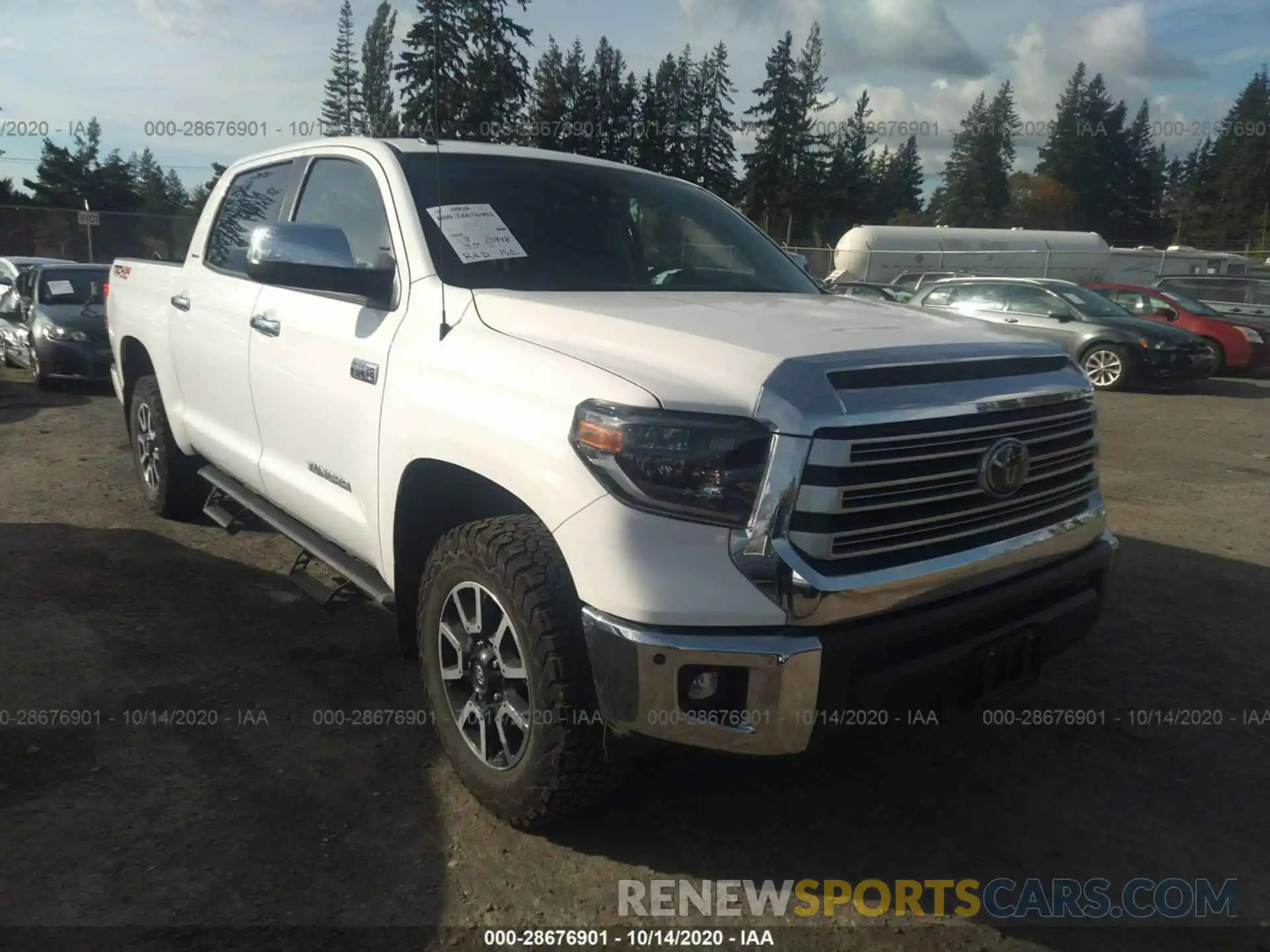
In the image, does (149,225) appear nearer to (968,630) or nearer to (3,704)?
(3,704)

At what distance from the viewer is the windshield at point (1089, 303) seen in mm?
14000

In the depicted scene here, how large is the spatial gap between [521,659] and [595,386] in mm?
758

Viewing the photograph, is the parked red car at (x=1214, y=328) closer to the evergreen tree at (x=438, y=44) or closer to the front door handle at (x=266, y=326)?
the evergreen tree at (x=438, y=44)

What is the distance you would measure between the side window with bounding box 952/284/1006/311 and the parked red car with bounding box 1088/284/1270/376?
2.35 metres

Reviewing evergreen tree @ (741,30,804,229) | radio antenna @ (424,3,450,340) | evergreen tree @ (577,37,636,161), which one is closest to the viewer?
radio antenna @ (424,3,450,340)

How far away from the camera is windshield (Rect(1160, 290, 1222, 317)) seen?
15.6 m

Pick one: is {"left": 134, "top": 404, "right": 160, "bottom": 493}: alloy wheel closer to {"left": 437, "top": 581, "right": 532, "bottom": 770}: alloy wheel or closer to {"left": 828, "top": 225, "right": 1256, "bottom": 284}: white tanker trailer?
{"left": 437, "top": 581, "right": 532, "bottom": 770}: alloy wheel

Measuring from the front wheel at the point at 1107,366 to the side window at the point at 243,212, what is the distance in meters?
11.9

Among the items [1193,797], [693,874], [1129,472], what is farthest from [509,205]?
[1129,472]

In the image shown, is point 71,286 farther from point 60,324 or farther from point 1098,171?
point 1098,171

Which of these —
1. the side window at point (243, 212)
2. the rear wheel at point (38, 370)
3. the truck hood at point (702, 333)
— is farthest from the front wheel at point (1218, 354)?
the rear wheel at point (38, 370)

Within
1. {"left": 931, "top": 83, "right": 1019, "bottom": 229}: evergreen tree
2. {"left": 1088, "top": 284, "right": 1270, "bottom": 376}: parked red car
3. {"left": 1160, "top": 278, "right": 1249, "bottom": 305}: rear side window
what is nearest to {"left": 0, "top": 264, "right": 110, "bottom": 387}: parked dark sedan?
{"left": 1088, "top": 284, "right": 1270, "bottom": 376}: parked red car

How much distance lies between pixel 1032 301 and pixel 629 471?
13452 millimetres

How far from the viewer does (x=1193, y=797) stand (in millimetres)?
3104
